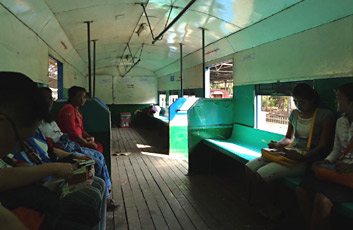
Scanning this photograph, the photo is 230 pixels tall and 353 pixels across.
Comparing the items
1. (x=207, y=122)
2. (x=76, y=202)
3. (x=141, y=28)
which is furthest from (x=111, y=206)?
(x=141, y=28)

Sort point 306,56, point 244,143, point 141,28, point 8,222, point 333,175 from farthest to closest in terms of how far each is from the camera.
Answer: point 141,28 → point 244,143 → point 306,56 → point 333,175 → point 8,222

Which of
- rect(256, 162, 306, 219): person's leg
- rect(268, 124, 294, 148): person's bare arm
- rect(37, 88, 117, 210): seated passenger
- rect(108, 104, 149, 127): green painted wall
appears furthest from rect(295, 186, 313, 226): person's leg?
rect(108, 104, 149, 127): green painted wall

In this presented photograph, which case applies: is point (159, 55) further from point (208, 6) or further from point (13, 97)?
point (13, 97)

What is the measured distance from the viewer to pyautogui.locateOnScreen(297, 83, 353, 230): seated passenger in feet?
6.61

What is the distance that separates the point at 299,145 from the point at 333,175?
775 mm

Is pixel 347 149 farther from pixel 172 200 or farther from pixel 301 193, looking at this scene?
pixel 172 200

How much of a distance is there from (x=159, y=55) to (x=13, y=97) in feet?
25.3

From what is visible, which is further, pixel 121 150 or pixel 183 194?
pixel 121 150

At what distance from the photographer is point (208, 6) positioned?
388cm

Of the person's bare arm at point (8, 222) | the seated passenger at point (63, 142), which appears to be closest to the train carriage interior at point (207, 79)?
the seated passenger at point (63, 142)

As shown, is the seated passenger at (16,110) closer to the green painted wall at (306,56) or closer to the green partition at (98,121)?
the green painted wall at (306,56)

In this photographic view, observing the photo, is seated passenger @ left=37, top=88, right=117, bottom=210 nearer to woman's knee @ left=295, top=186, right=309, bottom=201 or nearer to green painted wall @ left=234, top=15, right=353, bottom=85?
woman's knee @ left=295, top=186, right=309, bottom=201

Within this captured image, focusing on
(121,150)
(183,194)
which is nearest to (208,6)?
(183,194)

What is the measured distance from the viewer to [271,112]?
4.61 m
